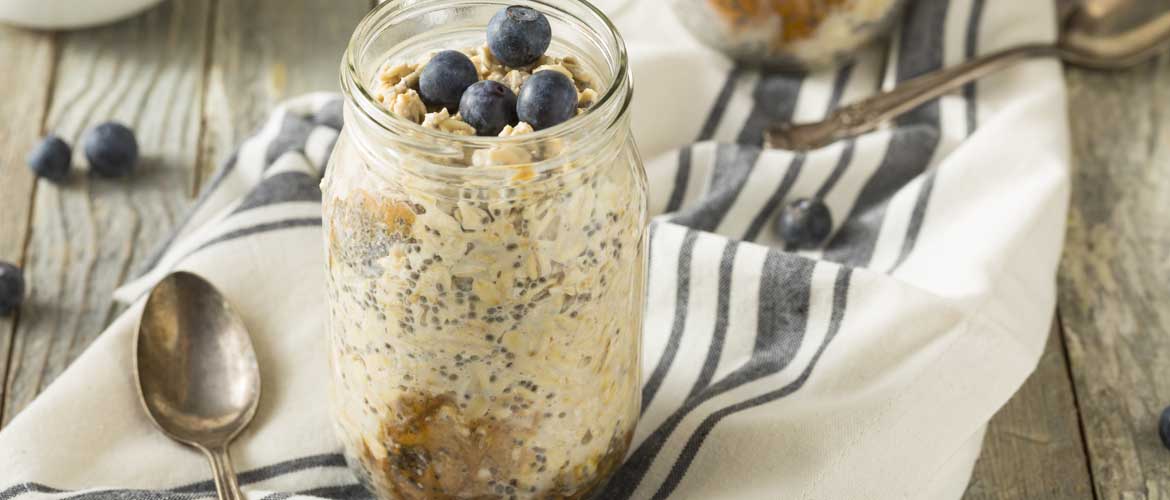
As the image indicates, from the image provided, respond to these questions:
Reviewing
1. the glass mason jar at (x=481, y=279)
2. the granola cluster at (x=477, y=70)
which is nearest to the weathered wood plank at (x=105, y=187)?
the glass mason jar at (x=481, y=279)

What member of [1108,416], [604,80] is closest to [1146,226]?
[1108,416]

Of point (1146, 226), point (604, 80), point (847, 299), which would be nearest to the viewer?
point (604, 80)

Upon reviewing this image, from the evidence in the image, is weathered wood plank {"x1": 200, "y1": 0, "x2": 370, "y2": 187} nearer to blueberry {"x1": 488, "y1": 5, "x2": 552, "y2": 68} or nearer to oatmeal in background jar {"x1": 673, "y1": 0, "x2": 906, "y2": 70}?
oatmeal in background jar {"x1": 673, "y1": 0, "x2": 906, "y2": 70}

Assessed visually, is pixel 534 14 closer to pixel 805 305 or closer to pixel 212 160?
pixel 805 305

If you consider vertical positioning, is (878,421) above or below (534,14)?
below

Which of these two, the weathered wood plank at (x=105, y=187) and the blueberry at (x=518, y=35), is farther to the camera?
the weathered wood plank at (x=105, y=187)

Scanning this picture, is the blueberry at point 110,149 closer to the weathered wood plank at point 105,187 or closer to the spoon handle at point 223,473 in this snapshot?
the weathered wood plank at point 105,187

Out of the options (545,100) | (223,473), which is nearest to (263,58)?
(223,473)
